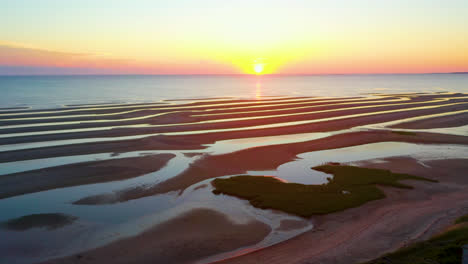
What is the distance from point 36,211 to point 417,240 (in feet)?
61.8

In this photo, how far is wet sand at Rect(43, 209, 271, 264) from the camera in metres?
14.0

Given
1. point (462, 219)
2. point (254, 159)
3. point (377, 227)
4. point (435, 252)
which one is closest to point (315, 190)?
point (377, 227)

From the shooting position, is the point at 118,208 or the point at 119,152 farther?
the point at 119,152

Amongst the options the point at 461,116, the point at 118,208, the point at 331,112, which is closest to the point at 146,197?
the point at 118,208

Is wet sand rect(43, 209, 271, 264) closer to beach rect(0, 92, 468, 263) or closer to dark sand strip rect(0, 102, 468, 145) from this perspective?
beach rect(0, 92, 468, 263)

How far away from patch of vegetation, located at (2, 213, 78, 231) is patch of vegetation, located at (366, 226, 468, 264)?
14511mm

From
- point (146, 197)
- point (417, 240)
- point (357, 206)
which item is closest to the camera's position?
point (417, 240)

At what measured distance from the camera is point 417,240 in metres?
14.1

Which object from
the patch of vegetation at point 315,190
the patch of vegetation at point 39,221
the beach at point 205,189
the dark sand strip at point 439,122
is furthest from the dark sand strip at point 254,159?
the dark sand strip at point 439,122

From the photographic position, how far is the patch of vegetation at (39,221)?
56.1 feet

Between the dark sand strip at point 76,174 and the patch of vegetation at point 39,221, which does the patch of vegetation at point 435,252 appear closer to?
the patch of vegetation at point 39,221

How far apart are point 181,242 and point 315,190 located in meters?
9.43

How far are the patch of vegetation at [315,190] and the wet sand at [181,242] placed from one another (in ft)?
8.97

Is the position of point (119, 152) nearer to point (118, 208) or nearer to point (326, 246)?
point (118, 208)
